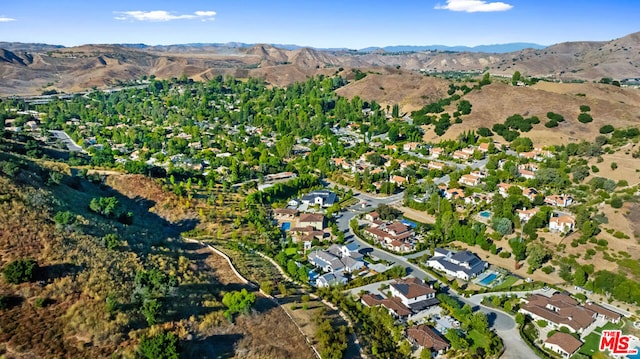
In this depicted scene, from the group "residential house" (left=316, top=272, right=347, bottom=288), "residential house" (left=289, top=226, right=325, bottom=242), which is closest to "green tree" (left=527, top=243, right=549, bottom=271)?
"residential house" (left=316, top=272, right=347, bottom=288)

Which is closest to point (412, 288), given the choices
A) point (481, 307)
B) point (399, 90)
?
point (481, 307)

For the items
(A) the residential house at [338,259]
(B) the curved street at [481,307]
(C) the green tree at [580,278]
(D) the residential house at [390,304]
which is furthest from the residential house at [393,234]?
(C) the green tree at [580,278]

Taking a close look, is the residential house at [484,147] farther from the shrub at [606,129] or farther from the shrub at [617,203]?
the shrub at [617,203]

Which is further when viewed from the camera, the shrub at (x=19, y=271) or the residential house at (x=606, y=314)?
the residential house at (x=606, y=314)

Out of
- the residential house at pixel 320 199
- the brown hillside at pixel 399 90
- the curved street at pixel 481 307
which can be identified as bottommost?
the curved street at pixel 481 307

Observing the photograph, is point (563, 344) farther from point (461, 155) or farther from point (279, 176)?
point (461, 155)

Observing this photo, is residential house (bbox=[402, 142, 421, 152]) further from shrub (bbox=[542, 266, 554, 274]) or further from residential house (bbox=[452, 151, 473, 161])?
shrub (bbox=[542, 266, 554, 274])
